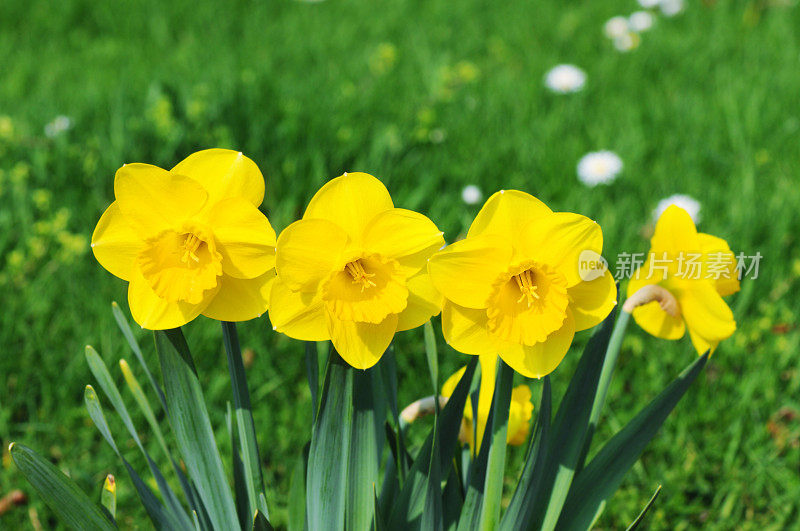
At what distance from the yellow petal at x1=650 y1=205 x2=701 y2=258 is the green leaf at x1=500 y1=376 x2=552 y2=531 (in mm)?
249

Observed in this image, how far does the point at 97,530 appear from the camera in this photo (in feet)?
3.43

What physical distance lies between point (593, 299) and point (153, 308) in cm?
53

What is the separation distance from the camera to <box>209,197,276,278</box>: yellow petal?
88 centimetres

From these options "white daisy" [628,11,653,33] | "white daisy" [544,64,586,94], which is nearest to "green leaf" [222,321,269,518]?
"white daisy" [544,64,586,94]

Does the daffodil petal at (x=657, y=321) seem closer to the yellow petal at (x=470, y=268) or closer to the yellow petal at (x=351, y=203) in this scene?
the yellow petal at (x=470, y=268)

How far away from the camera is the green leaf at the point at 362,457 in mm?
1014

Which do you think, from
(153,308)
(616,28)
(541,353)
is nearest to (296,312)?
(153,308)

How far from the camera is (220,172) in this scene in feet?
2.97

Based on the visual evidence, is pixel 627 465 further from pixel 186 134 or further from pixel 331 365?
pixel 186 134

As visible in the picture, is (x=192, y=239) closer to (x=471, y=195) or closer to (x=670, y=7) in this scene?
(x=471, y=195)

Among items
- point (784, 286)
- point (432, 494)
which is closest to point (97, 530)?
point (432, 494)

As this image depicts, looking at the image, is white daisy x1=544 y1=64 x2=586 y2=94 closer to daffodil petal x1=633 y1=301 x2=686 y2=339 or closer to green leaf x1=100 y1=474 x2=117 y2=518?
daffodil petal x1=633 y1=301 x2=686 y2=339

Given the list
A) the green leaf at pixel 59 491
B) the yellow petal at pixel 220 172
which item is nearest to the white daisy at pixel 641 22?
the yellow petal at pixel 220 172

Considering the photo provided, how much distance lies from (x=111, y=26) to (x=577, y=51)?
2.43 m
